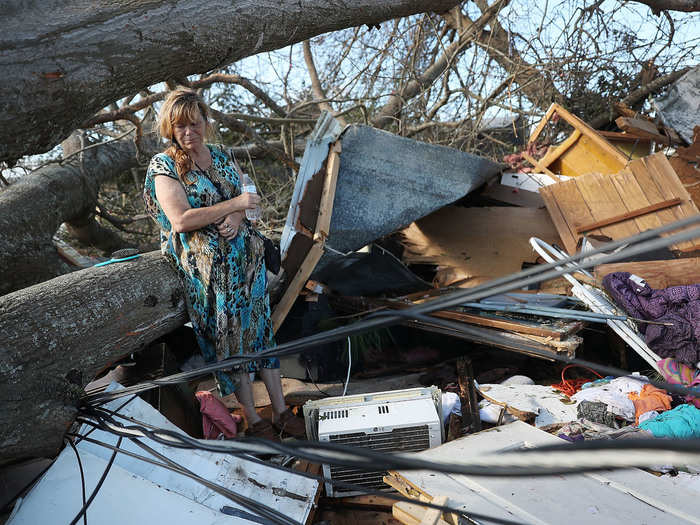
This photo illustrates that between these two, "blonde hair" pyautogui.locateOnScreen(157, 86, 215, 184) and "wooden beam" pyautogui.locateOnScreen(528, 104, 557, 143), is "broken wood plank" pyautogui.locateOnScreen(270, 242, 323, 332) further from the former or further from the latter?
"wooden beam" pyautogui.locateOnScreen(528, 104, 557, 143)

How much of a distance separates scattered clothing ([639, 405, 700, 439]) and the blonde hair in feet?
9.50

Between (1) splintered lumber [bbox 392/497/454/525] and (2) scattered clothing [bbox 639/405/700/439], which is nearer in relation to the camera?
(1) splintered lumber [bbox 392/497/454/525]

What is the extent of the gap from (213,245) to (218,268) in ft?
0.44

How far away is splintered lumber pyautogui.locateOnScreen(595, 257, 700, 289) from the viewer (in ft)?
12.8

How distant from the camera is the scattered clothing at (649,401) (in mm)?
3094

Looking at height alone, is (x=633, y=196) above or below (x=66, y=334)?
above

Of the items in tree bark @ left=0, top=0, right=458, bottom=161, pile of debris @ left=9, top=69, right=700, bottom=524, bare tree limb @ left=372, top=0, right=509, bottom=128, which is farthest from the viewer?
bare tree limb @ left=372, top=0, right=509, bottom=128

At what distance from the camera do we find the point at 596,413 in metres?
3.05

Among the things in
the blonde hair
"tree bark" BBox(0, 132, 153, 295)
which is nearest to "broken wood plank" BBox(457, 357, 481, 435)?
the blonde hair

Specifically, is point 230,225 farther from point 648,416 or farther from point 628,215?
point 628,215

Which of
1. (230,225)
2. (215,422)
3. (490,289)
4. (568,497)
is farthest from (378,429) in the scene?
(490,289)

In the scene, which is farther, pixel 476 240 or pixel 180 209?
pixel 476 240

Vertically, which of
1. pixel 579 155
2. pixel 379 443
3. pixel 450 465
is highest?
pixel 579 155

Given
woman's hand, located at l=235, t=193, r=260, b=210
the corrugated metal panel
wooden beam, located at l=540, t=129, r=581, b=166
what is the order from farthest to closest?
wooden beam, located at l=540, t=129, r=581, b=166 < the corrugated metal panel < woman's hand, located at l=235, t=193, r=260, b=210
